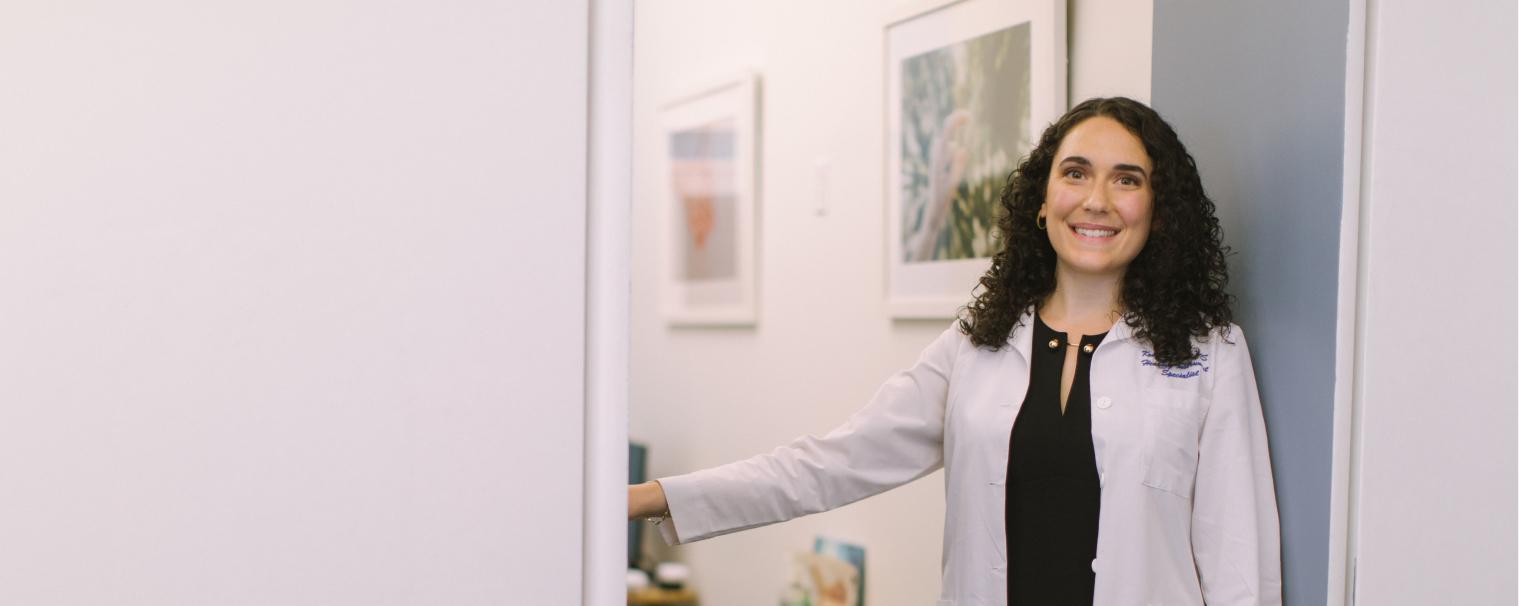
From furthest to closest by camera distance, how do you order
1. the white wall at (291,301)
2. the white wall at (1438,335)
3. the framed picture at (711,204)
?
1. the framed picture at (711,204)
2. the white wall at (1438,335)
3. the white wall at (291,301)

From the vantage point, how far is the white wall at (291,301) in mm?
793

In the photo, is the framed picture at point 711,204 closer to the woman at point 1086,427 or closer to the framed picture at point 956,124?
the framed picture at point 956,124

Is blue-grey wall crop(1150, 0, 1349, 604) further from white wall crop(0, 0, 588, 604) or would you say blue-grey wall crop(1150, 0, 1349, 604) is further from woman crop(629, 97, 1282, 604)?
white wall crop(0, 0, 588, 604)

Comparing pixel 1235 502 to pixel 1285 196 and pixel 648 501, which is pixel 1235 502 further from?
pixel 648 501

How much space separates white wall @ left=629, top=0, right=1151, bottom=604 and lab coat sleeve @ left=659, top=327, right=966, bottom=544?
72cm

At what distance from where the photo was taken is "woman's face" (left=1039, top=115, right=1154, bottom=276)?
5.60 ft

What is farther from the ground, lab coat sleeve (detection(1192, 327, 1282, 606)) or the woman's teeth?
the woman's teeth

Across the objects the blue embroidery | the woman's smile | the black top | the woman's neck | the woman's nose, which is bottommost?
the black top

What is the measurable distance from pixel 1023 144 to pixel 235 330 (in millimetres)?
1858

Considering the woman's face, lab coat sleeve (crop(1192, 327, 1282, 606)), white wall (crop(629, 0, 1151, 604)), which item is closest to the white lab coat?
lab coat sleeve (crop(1192, 327, 1282, 606))

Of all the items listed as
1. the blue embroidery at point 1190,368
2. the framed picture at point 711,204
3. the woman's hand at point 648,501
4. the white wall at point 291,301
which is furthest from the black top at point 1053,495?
the framed picture at point 711,204

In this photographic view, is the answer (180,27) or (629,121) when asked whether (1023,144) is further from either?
(180,27)

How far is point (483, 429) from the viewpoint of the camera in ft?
3.05

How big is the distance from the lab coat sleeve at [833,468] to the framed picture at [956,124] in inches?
25.8
